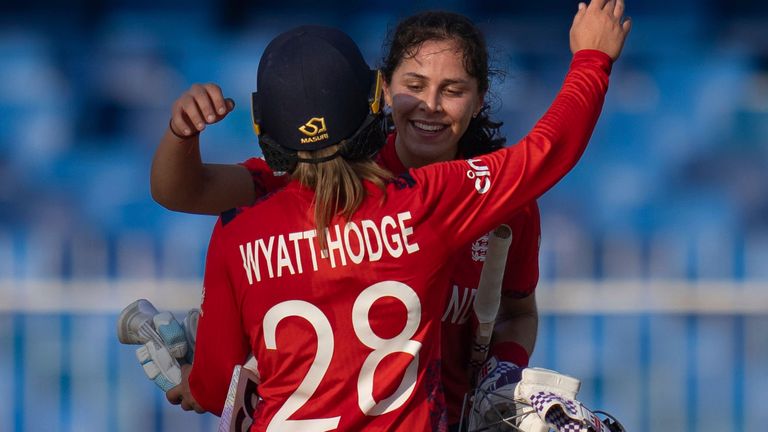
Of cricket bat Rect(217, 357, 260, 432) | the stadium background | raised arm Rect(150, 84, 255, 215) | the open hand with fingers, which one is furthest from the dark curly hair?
the stadium background

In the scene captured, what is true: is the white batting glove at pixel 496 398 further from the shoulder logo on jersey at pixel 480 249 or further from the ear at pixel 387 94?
the ear at pixel 387 94

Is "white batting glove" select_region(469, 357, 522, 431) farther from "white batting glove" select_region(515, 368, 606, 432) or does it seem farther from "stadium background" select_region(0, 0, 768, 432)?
"stadium background" select_region(0, 0, 768, 432)

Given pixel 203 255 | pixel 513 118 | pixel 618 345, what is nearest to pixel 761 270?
pixel 618 345

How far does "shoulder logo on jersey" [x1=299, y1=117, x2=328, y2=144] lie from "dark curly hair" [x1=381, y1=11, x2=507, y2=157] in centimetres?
77

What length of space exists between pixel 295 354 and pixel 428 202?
0.43 metres

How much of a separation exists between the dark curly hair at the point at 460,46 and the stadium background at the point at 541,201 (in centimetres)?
280

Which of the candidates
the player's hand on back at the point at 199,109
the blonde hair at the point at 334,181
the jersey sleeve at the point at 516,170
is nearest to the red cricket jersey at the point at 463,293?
the jersey sleeve at the point at 516,170

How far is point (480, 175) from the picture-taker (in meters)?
2.89

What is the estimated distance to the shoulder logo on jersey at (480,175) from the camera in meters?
2.88

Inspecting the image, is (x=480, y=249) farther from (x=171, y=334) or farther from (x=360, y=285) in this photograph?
(x=171, y=334)

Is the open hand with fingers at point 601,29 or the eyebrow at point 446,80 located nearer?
the open hand with fingers at point 601,29

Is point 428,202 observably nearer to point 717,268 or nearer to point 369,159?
point 369,159

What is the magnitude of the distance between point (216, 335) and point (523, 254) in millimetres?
952

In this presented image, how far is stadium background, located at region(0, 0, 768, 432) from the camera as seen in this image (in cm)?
649
